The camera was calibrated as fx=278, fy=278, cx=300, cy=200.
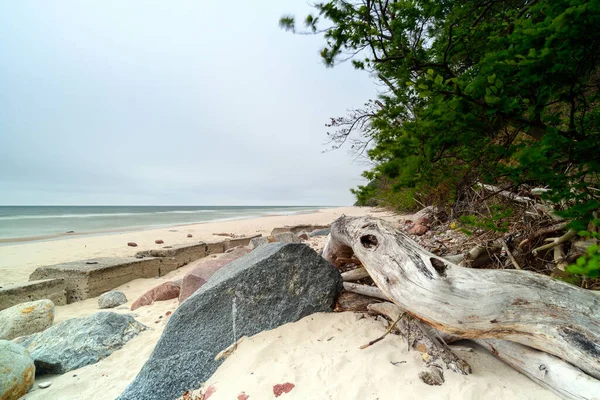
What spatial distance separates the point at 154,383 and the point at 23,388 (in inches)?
49.4

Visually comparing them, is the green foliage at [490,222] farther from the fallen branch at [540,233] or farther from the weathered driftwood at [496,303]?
the weathered driftwood at [496,303]

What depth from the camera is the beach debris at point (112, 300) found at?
450 cm

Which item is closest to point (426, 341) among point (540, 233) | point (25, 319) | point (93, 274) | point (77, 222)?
point (540, 233)

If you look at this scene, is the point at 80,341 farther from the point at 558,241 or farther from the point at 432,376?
the point at 558,241

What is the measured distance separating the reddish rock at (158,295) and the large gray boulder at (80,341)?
950 mm

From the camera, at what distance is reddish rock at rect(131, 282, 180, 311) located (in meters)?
4.44

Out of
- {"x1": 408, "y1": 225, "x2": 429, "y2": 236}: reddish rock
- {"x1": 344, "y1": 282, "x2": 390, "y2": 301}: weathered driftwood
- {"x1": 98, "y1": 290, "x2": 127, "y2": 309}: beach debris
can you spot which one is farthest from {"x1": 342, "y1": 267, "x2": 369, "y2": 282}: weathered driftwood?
{"x1": 98, "y1": 290, "x2": 127, "y2": 309}: beach debris

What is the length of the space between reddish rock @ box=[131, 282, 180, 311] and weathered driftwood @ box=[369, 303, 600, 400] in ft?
13.9

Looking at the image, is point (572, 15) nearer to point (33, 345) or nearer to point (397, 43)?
point (397, 43)

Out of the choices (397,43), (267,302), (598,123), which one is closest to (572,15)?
(598,123)

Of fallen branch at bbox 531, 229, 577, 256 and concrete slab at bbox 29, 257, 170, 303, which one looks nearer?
fallen branch at bbox 531, 229, 577, 256

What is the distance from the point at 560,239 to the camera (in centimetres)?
260

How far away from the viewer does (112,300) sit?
14.9ft

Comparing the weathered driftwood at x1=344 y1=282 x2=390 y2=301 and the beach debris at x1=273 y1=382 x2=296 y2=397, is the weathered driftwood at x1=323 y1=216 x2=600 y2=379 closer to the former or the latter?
the weathered driftwood at x1=344 y1=282 x2=390 y2=301
